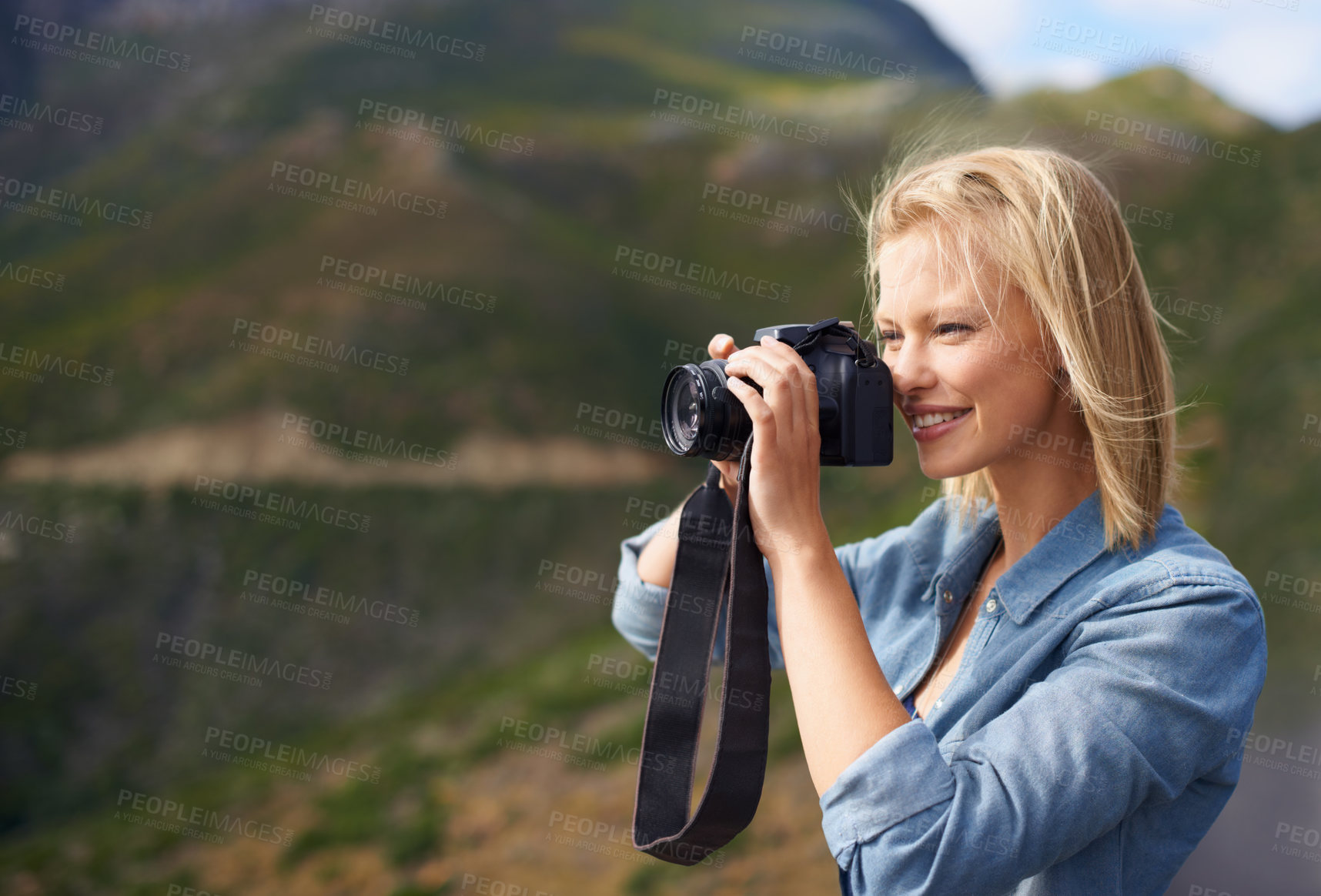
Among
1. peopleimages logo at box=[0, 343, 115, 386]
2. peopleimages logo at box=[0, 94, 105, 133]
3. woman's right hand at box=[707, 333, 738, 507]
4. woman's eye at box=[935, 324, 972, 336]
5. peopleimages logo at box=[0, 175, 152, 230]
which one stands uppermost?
woman's eye at box=[935, 324, 972, 336]

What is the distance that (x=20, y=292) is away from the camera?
8344 millimetres

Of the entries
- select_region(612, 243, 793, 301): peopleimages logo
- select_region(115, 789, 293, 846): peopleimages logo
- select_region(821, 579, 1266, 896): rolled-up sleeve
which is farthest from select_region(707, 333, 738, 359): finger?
select_region(612, 243, 793, 301): peopleimages logo

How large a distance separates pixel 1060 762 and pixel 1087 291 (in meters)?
0.68

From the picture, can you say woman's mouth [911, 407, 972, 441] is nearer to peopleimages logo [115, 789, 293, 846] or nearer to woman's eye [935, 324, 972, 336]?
woman's eye [935, 324, 972, 336]

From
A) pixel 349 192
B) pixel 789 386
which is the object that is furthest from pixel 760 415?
pixel 349 192

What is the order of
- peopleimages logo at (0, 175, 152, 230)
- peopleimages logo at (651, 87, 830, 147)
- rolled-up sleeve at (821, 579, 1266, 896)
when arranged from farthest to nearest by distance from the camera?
peopleimages logo at (651, 87, 830, 147) < peopleimages logo at (0, 175, 152, 230) < rolled-up sleeve at (821, 579, 1266, 896)

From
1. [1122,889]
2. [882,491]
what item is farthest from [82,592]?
[1122,889]

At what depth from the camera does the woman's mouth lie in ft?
4.91

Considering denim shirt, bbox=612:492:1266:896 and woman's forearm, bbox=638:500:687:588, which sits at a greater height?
denim shirt, bbox=612:492:1266:896

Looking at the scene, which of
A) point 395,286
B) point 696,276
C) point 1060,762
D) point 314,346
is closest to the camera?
point 1060,762

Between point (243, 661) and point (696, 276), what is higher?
point (696, 276)

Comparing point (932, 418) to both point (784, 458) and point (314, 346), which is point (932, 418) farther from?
point (314, 346)

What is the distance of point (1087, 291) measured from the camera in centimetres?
144

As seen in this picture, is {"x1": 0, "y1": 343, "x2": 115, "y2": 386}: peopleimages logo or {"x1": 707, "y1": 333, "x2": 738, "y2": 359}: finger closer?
{"x1": 707, "y1": 333, "x2": 738, "y2": 359}: finger
